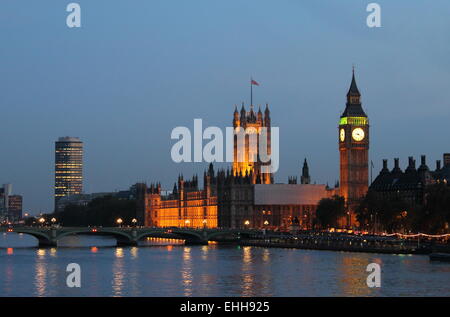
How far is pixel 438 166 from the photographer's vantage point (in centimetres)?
14900

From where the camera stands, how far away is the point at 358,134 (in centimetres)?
16375

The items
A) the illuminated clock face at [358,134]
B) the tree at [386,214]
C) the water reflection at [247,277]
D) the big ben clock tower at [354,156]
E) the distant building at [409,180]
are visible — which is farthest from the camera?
the illuminated clock face at [358,134]

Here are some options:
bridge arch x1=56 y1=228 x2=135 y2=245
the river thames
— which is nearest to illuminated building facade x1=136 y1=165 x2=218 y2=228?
bridge arch x1=56 y1=228 x2=135 y2=245

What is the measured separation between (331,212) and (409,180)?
12.1m

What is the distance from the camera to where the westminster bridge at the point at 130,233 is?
11888 centimetres

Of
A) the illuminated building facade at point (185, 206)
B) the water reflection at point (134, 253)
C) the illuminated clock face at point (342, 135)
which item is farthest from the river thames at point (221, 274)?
the illuminated building facade at point (185, 206)

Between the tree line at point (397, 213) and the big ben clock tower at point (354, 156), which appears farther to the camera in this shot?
the big ben clock tower at point (354, 156)

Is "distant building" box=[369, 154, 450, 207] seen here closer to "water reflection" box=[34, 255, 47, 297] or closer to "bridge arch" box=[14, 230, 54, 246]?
"bridge arch" box=[14, 230, 54, 246]

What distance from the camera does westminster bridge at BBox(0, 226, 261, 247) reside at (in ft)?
390

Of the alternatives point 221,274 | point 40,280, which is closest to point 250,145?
point 221,274

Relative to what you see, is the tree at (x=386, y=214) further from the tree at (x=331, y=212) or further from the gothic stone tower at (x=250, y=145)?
the gothic stone tower at (x=250, y=145)

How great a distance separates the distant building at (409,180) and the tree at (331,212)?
A: 5186 millimetres

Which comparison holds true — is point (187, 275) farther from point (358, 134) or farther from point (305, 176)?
point (305, 176)
